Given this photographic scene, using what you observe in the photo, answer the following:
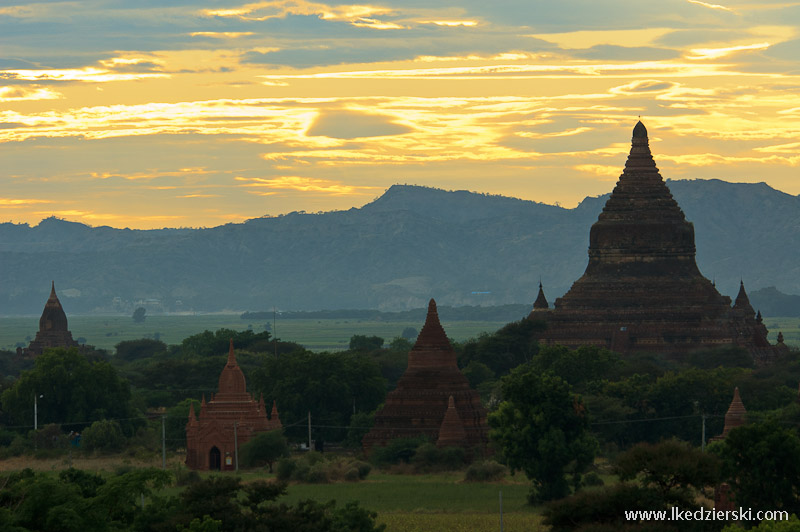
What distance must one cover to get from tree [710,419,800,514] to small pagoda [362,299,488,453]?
31.8 metres

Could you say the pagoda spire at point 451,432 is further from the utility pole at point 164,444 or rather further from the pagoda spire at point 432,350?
the utility pole at point 164,444

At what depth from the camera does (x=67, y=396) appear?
341 feet

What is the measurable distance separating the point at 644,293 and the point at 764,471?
67.7 metres

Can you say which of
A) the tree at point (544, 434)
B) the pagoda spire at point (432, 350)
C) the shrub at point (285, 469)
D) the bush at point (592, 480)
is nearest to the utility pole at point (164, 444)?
the shrub at point (285, 469)

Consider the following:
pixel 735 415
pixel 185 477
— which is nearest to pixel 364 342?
pixel 185 477

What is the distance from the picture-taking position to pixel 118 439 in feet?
316

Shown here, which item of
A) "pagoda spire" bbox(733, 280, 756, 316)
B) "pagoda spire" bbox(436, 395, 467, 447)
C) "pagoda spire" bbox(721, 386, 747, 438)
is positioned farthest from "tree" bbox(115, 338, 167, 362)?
"pagoda spire" bbox(721, 386, 747, 438)

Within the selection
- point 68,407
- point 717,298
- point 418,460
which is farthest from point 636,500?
point 717,298

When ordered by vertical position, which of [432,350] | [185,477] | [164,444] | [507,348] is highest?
[432,350]

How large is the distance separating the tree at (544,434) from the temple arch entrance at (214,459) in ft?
55.7

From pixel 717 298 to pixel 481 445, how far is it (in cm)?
4095

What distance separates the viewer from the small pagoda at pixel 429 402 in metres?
92.0

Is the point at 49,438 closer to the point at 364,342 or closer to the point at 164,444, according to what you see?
the point at 164,444

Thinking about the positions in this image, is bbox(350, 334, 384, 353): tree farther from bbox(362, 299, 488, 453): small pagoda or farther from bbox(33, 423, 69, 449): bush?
bbox(362, 299, 488, 453): small pagoda
